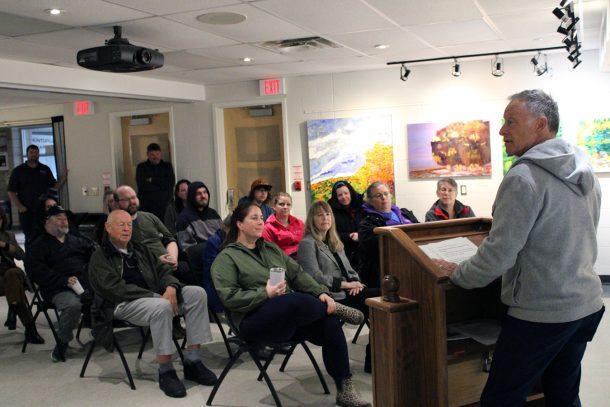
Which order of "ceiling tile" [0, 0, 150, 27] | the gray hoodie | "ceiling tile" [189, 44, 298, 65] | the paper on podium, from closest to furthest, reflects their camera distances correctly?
the gray hoodie
the paper on podium
"ceiling tile" [0, 0, 150, 27]
"ceiling tile" [189, 44, 298, 65]

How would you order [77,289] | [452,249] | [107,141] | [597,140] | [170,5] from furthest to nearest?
[107,141]
[597,140]
[77,289]
[170,5]
[452,249]

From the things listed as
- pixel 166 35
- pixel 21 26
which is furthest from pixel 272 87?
pixel 21 26

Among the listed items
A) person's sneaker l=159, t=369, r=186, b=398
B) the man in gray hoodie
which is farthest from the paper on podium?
person's sneaker l=159, t=369, r=186, b=398

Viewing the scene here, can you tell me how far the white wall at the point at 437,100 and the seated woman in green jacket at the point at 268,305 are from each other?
403 cm

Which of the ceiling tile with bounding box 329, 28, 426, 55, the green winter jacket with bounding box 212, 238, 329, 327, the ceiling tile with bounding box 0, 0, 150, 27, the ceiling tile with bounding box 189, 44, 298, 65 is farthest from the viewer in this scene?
the ceiling tile with bounding box 189, 44, 298, 65

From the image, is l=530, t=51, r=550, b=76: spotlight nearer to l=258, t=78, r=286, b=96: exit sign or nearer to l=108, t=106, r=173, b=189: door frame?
l=258, t=78, r=286, b=96: exit sign

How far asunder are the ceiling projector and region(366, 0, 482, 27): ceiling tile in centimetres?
177

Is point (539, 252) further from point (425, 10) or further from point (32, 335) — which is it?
point (32, 335)

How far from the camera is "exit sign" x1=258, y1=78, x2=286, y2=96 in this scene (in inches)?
317

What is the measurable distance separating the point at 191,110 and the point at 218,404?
5.56 m

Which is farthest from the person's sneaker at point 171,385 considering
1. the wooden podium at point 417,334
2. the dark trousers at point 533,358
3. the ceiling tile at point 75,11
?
the ceiling tile at point 75,11

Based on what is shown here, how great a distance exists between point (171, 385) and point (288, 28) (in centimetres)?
289

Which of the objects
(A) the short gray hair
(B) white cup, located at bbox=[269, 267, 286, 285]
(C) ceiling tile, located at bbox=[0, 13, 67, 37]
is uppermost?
(C) ceiling tile, located at bbox=[0, 13, 67, 37]

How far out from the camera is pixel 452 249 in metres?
2.79
